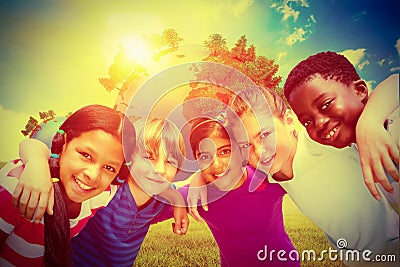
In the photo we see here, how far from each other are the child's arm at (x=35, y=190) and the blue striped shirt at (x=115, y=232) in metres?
0.28

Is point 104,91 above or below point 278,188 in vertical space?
above

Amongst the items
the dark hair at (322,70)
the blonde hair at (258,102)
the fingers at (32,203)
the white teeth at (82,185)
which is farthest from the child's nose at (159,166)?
the dark hair at (322,70)

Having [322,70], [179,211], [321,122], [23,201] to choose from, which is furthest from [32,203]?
[322,70]

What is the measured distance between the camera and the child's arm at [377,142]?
8.64 feet

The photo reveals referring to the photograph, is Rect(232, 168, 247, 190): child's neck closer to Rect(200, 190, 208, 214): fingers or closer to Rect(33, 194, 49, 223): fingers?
Rect(200, 190, 208, 214): fingers

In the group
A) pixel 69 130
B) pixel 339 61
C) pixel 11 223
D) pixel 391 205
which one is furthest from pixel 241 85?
pixel 11 223

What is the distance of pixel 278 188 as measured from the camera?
8.75 feet

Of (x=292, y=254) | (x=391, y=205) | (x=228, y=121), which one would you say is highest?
(x=228, y=121)

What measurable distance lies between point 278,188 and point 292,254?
440mm

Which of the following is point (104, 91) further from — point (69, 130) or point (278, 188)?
point (278, 188)

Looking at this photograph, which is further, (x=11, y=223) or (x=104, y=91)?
(x=104, y=91)

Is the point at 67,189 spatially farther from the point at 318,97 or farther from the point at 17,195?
the point at 318,97

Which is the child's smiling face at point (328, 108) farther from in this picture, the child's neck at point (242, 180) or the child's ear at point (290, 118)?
the child's neck at point (242, 180)

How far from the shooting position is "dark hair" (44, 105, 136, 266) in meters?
2.48
